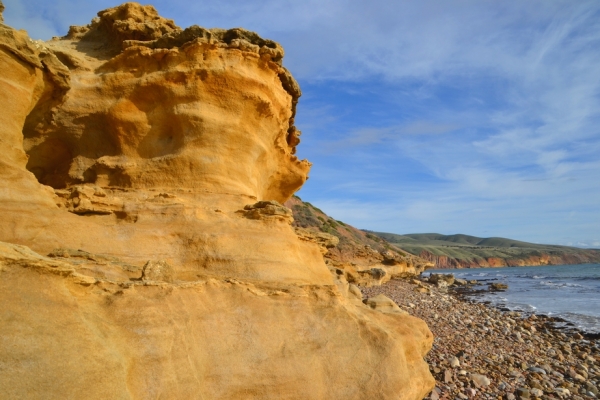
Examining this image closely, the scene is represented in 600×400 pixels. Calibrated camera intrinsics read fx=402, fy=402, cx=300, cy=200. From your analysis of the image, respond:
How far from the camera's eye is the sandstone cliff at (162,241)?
3605 mm

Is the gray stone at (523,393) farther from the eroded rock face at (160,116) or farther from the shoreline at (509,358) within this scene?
the eroded rock face at (160,116)

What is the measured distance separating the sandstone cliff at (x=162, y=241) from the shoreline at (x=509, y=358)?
1.62 metres

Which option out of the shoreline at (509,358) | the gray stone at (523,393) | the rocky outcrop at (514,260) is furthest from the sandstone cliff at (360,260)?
the rocky outcrop at (514,260)

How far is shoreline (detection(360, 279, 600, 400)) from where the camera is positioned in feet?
23.6

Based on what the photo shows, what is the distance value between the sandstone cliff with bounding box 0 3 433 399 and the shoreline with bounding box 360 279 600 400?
1.62 metres

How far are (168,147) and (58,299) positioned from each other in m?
4.03

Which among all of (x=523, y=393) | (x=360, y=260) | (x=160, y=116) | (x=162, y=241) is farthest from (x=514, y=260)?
(x=162, y=241)

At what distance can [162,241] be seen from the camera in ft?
18.5

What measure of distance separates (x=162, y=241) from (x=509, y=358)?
811 cm

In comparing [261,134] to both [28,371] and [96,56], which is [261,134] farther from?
[28,371]

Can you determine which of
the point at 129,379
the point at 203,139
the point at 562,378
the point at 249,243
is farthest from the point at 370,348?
the point at 562,378

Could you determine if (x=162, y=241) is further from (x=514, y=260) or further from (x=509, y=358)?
(x=514, y=260)

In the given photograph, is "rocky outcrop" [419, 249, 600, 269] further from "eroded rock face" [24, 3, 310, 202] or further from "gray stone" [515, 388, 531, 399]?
"eroded rock face" [24, 3, 310, 202]

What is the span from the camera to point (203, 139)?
23.1 ft
